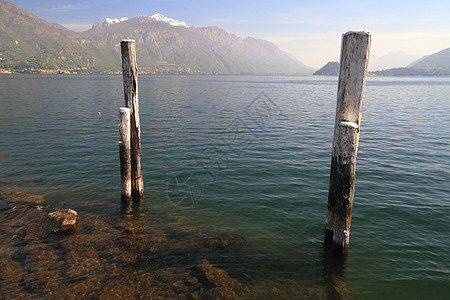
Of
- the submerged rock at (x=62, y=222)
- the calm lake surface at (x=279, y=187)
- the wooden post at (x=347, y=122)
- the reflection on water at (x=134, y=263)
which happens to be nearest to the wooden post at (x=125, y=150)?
the calm lake surface at (x=279, y=187)

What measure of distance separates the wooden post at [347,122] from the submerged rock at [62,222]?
9808mm

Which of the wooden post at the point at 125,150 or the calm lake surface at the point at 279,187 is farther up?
the wooden post at the point at 125,150

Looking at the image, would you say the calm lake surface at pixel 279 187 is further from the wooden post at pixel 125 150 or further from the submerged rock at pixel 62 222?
the submerged rock at pixel 62 222

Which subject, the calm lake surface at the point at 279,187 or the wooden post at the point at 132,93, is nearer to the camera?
the calm lake surface at the point at 279,187

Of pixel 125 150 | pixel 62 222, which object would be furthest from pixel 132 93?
pixel 62 222

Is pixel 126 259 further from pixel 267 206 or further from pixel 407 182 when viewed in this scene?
pixel 407 182

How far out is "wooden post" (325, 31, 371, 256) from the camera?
287 inches

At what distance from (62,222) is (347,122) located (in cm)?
1099

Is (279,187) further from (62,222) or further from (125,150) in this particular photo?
(62,222)

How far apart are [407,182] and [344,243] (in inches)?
401

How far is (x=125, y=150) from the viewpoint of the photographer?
1202 cm

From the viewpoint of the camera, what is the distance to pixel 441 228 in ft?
36.9

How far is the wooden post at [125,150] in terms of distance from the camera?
11.7 m

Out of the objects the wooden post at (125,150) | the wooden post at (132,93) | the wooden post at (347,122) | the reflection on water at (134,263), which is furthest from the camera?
the wooden post at (125,150)
